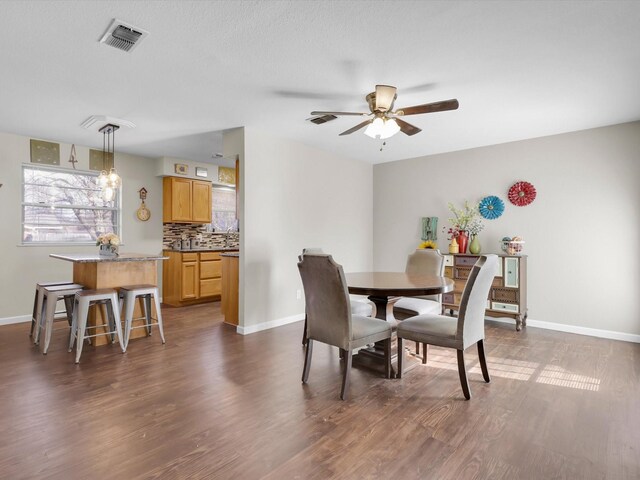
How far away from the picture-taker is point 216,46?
230 cm

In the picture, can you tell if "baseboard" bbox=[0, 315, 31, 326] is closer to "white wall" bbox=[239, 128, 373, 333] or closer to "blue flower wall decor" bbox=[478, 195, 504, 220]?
"white wall" bbox=[239, 128, 373, 333]

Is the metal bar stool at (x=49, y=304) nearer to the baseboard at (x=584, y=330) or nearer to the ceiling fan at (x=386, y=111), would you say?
the ceiling fan at (x=386, y=111)

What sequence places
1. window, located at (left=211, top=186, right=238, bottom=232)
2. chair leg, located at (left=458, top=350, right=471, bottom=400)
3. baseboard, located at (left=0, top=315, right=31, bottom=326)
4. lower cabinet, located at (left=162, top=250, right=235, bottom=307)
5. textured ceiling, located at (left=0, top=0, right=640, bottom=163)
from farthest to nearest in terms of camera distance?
window, located at (left=211, top=186, right=238, bottom=232)
lower cabinet, located at (left=162, top=250, right=235, bottom=307)
baseboard, located at (left=0, top=315, right=31, bottom=326)
chair leg, located at (left=458, top=350, right=471, bottom=400)
textured ceiling, located at (left=0, top=0, right=640, bottom=163)

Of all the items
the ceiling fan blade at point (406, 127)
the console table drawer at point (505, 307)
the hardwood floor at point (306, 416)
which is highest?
the ceiling fan blade at point (406, 127)

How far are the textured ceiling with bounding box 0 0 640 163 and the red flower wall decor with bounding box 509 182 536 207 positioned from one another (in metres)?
0.76

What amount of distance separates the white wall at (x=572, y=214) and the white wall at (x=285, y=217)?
4.67ft

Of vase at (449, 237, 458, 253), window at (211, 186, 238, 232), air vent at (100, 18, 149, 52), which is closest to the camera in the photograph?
air vent at (100, 18, 149, 52)

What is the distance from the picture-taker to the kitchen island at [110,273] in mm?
3622

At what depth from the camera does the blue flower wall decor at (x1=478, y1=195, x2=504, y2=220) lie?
468cm

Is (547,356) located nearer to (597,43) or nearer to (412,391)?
(412,391)

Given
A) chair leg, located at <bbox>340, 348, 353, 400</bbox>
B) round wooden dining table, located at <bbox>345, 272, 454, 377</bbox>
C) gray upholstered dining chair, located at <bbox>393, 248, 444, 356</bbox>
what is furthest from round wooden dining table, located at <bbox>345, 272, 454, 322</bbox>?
chair leg, located at <bbox>340, 348, 353, 400</bbox>

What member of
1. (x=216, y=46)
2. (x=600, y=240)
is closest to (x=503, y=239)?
(x=600, y=240)

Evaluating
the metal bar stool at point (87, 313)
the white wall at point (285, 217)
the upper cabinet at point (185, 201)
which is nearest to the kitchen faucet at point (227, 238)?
the upper cabinet at point (185, 201)

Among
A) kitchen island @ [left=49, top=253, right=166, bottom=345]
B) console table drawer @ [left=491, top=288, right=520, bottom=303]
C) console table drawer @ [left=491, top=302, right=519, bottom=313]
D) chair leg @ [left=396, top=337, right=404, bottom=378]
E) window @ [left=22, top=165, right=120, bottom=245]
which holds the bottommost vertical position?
chair leg @ [left=396, top=337, right=404, bottom=378]
